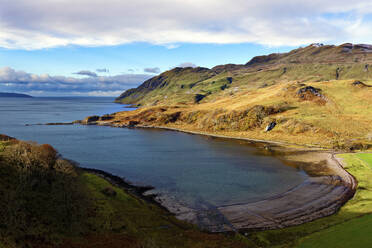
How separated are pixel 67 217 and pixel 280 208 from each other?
39.4 metres

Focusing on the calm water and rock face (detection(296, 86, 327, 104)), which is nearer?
the calm water

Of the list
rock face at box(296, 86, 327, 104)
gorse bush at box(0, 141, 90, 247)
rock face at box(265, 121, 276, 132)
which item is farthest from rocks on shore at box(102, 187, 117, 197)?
rock face at box(296, 86, 327, 104)

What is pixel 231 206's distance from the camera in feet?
175

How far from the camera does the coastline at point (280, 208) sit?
4522 cm

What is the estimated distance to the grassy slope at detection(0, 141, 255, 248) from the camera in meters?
29.3

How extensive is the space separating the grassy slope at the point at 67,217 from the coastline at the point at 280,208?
13.5 feet

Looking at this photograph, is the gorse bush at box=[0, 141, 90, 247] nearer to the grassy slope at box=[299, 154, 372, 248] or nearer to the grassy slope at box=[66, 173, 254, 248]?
the grassy slope at box=[66, 173, 254, 248]

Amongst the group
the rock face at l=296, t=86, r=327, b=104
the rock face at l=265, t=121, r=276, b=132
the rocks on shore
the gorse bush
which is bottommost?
the rocks on shore

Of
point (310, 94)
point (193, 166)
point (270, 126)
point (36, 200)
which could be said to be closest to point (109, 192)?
point (36, 200)

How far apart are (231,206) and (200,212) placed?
7.24 metres

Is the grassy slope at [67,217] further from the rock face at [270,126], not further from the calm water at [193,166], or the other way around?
the rock face at [270,126]

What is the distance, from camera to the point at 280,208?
52.1m

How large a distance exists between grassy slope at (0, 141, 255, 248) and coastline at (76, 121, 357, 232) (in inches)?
162

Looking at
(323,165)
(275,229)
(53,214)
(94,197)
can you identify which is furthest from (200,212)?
(323,165)
